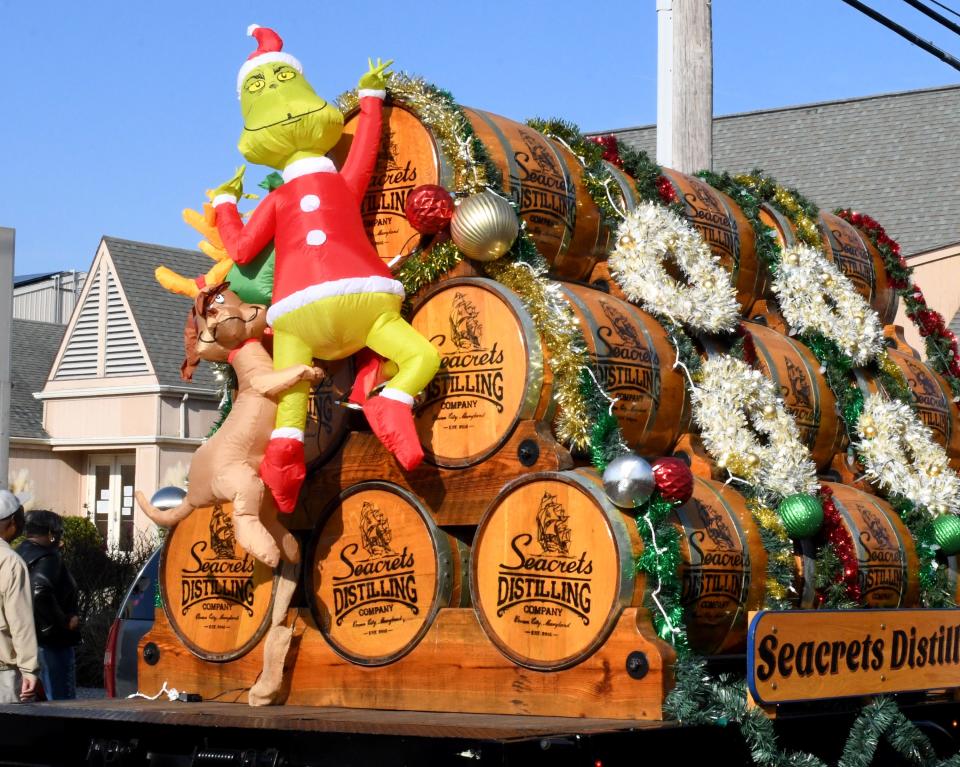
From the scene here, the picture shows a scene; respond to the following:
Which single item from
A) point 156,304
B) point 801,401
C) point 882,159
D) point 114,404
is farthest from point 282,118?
point 156,304

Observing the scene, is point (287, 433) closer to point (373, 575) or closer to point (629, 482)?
point (373, 575)

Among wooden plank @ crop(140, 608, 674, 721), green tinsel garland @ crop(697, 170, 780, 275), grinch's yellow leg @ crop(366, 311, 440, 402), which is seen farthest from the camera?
green tinsel garland @ crop(697, 170, 780, 275)

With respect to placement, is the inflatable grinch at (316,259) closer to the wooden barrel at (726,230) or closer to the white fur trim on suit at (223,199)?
the white fur trim on suit at (223,199)

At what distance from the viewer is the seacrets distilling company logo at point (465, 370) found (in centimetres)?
498

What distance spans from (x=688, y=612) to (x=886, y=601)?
1383 mm

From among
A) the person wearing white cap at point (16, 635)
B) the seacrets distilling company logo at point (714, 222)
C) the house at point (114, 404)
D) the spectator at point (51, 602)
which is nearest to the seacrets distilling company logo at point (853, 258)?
the seacrets distilling company logo at point (714, 222)

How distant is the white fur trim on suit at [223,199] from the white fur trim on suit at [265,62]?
0.41 m

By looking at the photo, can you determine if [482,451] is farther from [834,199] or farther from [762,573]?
[834,199]

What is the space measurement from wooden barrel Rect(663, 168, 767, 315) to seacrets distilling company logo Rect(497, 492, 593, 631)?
2.08 metres

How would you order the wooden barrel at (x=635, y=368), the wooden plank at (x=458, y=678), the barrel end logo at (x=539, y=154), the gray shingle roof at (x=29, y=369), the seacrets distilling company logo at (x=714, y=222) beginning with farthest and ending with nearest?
the gray shingle roof at (x=29, y=369) < the seacrets distilling company logo at (x=714, y=222) < the barrel end logo at (x=539, y=154) < the wooden barrel at (x=635, y=368) < the wooden plank at (x=458, y=678)

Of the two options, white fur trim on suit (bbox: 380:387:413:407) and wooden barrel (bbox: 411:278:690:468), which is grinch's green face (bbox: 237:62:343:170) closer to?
wooden barrel (bbox: 411:278:690:468)

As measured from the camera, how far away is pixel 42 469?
23.2m

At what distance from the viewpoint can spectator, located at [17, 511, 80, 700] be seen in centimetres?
743

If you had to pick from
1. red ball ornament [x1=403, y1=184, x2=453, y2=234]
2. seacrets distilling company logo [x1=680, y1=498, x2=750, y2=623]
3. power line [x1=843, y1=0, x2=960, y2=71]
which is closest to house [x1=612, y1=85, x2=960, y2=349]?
power line [x1=843, y1=0, x2=960, y2=71]
